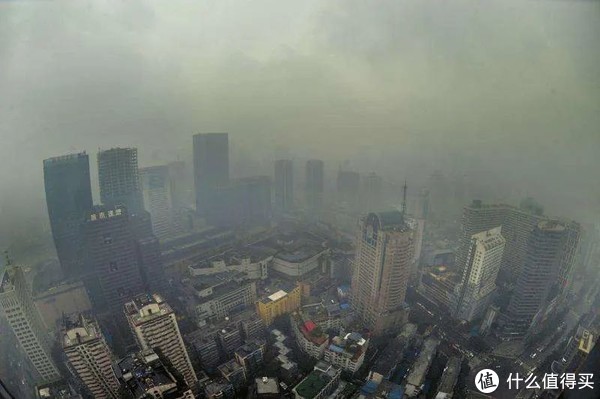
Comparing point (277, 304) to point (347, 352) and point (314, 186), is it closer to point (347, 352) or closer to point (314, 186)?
point (347, 352)

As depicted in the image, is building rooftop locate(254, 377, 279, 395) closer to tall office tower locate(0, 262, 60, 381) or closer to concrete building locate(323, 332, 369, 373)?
concrete building locate(323, 332, 369, 373)

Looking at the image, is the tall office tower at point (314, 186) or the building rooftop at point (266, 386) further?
the tall office tower at point (314, 186)

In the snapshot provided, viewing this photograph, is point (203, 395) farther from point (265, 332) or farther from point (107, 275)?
point (107, 275)

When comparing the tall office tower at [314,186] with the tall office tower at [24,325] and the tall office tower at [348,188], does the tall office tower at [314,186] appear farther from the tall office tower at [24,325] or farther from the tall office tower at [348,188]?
the tall office tower at [24,325]

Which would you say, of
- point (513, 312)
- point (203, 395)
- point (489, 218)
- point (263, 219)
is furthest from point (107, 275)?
point (489, 218)

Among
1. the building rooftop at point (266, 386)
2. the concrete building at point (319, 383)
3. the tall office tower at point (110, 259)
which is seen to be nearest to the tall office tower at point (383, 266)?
the concrete building at point (319, 383)

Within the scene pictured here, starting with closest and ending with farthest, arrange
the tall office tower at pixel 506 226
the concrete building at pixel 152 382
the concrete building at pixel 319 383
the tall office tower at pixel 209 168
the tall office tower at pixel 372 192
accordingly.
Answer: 1. the concrete building at pixel 152 382
2. the concrete building at pixel 319 383
3. the tall office tower at pixel 506 226
4. the tall office tower at pixel 209 168
5. the tall office tower at pixel 372 192

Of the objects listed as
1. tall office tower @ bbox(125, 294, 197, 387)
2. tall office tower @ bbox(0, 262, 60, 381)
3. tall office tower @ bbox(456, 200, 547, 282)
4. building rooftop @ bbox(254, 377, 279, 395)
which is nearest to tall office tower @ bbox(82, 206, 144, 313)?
tall office tower @ bbox(0, 262, 60, 381)
